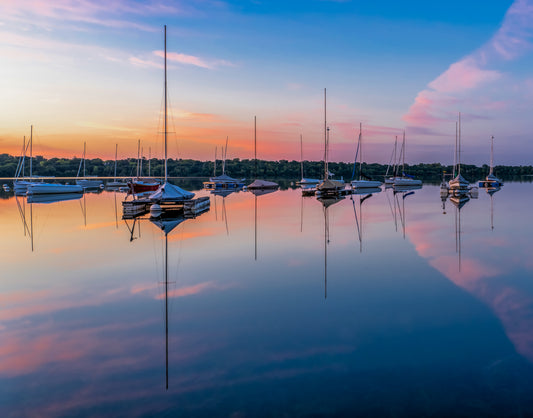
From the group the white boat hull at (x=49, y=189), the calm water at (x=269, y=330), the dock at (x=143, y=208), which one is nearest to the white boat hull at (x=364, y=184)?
the dock at (x=143, y=208)

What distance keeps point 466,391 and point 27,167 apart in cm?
20993

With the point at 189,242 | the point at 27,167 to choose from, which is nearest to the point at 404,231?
the point at 189,242

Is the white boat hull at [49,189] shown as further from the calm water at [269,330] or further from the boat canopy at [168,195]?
the calm water at [269,330]

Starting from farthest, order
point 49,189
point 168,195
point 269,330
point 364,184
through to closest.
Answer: point 364,184, point 49,189, point 168,195, point 269,330

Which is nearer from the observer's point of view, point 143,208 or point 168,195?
point 168,195

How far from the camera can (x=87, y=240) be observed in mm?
21188

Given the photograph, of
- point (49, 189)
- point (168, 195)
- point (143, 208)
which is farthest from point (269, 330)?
point (49, 189)

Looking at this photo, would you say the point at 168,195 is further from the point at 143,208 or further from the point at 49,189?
the point at 49,189

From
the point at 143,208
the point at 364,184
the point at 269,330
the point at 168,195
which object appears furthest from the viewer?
the point at 364,184

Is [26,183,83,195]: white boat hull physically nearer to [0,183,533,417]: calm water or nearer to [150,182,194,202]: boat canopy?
[150,182,194,202]: boat canopy

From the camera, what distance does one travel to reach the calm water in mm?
6023

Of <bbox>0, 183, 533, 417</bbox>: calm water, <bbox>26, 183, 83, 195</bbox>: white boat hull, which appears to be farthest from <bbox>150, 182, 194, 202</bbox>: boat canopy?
<bbox>26, 183, 83, 195</bbox>: white boat hull

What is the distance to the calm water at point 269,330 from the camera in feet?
19.8

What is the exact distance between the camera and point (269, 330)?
8570 millimetres
